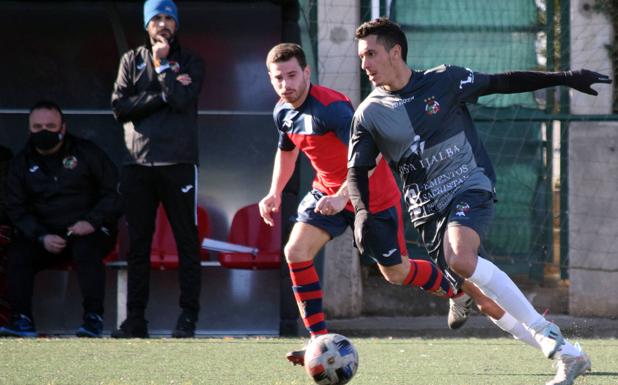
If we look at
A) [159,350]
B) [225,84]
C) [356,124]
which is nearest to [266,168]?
[225,84]

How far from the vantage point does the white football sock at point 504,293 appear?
525 centimetres

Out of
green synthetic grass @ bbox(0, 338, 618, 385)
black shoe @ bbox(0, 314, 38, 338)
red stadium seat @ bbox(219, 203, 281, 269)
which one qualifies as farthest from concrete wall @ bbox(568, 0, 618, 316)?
black shoe @ bbox(0, 314, 38, 338)

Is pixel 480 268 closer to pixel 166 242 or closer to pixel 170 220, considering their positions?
pixel 170 220

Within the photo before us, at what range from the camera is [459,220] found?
5.41 meters

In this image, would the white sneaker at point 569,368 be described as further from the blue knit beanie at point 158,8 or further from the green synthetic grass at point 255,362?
the blue knit beanie at point 158,8

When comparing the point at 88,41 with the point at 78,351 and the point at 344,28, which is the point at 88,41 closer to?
the point at 344,28

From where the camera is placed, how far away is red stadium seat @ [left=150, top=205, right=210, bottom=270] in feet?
29.1

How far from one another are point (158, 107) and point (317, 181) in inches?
68.4

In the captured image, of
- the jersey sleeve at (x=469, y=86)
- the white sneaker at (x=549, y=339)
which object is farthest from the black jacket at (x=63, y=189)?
the white sneaker at (x=549, y=339)

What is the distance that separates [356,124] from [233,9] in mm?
3946

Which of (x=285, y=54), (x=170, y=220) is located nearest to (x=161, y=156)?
(x=170, y=220)

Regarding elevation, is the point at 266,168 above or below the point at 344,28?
below

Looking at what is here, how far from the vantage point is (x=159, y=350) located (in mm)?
6988

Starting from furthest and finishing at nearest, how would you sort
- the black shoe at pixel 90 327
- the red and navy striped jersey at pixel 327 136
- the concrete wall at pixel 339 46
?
the concrete wall at pixel 339 46, the black shoe at pixel 90 327, the red and navy striped jersey at pixel 327 136
